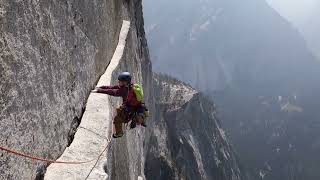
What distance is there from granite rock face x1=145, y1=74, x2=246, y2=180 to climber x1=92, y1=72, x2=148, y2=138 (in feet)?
139

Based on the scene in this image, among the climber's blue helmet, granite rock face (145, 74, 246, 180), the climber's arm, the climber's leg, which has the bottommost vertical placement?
granite rock face (145, 74, 246, 180)

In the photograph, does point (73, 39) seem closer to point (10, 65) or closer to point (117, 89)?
point (117, 89)

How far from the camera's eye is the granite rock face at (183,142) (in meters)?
65.2

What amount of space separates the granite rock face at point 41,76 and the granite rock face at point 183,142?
42.6 metres

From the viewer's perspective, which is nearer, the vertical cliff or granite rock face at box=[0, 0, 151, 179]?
granite rock face at box=[0, 0, 151, 179]

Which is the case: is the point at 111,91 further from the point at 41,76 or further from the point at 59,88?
the point at 41,76

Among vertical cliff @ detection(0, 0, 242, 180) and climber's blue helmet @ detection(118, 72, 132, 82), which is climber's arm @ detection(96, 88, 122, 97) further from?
climber's blue helmet @ detection(118, 72, 132, 82)

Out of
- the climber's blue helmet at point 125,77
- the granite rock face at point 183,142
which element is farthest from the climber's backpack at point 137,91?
the granite rock face at point 183,142

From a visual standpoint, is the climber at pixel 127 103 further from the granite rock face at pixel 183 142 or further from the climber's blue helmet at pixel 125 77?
the granite rock face at pixel 183 142

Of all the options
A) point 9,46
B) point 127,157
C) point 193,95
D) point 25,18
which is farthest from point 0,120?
point 193,95

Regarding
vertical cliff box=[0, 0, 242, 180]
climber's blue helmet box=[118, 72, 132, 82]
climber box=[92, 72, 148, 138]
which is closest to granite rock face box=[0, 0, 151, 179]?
vertical cliff box=[0, 0, 242, 180]

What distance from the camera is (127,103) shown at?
1678 centimetres

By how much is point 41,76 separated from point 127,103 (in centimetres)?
467

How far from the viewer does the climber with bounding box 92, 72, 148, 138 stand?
16312 millimetres
